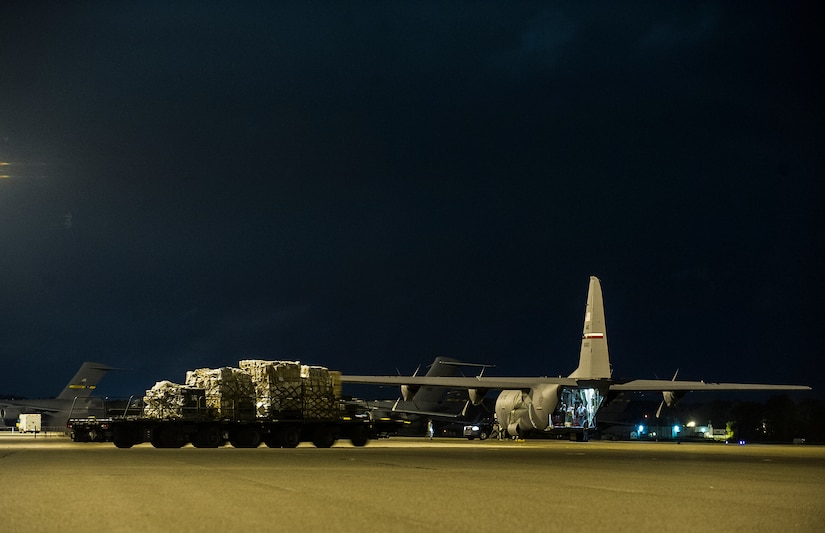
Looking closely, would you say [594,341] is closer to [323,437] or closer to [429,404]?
[323,437]

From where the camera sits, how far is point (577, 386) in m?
52.7

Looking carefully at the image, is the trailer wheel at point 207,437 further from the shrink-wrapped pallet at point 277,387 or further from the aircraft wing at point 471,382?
the aircraft wing at point 471,382

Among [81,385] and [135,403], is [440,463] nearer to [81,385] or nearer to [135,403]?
[135,403]

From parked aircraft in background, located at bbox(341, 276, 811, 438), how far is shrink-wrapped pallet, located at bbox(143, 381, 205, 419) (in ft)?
40.2

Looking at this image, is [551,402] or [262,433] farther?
[551,402]

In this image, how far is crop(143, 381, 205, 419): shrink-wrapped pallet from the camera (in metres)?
38.8

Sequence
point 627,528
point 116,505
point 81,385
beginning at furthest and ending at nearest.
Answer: point 81,385 → point 116,505 → point 627,528

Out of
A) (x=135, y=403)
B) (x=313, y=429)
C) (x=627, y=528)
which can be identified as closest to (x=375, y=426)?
(x=313, y=429)

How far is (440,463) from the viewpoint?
2628cm

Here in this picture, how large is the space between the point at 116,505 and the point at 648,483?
969 centimetres

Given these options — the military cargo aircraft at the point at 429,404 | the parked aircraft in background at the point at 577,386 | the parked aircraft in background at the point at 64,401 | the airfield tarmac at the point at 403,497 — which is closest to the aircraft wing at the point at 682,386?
the parked aircraft in background at the point at 577,386

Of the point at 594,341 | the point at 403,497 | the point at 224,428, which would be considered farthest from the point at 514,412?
the point at 403,497

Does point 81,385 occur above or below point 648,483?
above

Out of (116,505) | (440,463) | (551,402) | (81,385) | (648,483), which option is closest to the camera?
(116,505)
